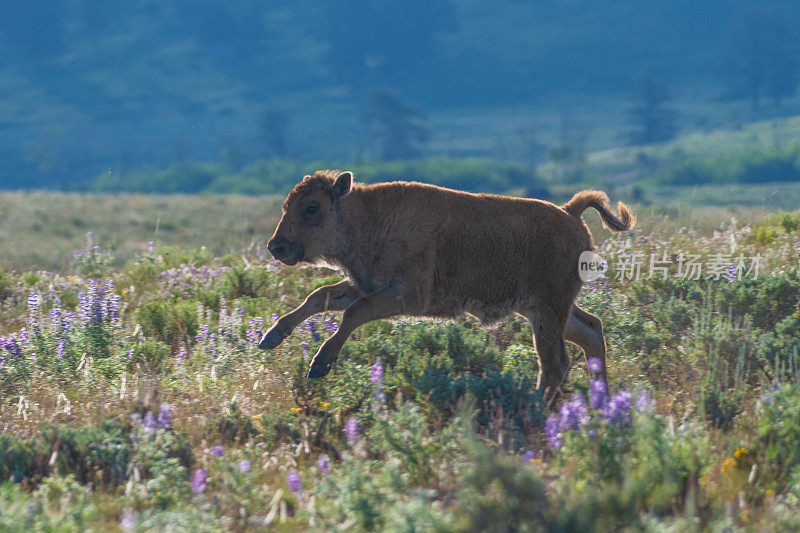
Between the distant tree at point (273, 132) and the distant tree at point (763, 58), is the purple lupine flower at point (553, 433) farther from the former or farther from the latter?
the distant tree at point (273, 132)

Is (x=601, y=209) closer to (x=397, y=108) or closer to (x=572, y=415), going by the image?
(x=572, y=415)

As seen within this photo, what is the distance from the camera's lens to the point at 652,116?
14425 centimetres

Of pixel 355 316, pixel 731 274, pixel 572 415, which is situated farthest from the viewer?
pixel 731 274

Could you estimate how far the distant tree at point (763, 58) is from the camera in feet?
482

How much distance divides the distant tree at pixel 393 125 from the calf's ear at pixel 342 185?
141069mm

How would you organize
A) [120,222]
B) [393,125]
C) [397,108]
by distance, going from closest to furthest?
[120,222], [393,125], [397,108]

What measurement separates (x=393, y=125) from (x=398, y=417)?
476ft

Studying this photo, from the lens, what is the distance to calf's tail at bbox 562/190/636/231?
7316 millimetres

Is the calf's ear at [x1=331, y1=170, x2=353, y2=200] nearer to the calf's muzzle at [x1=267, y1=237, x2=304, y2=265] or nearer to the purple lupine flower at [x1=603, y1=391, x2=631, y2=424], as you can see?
the calf's muzzle at [x1=267, y1=237, x2=304, y2=265]

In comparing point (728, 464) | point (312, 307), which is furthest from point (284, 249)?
point (728, 464)

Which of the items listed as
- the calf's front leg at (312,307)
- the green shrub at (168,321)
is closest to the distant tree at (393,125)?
the green shrub at (168,321)

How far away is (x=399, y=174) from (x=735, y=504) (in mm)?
116576

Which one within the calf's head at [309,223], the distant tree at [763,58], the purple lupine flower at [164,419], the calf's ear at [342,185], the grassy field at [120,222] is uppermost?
the distant tree at [763,58]

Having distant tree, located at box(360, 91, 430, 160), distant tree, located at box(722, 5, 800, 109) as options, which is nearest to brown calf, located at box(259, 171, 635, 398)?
distant tree, located at box(360, 91, 430, 160)
